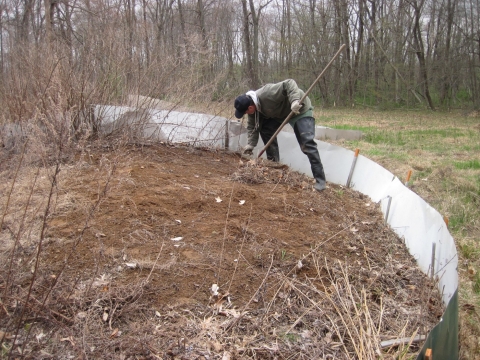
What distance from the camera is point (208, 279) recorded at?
114 inches

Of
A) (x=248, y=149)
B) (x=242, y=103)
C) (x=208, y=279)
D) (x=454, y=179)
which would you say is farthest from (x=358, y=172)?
(x=208, y=279)

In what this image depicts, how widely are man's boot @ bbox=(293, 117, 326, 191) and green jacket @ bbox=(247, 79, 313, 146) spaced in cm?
11

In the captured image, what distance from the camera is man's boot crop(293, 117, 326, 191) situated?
5184mm

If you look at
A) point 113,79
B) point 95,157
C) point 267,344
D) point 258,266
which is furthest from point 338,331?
point 113,79

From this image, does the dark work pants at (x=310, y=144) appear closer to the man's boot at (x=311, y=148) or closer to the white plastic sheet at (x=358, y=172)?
the man's boot at (x=311, y=148)

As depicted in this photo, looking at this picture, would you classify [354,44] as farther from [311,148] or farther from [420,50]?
[311,148]

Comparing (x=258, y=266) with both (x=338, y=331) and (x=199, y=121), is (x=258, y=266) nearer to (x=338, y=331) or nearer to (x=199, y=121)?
(x=338, y=331)

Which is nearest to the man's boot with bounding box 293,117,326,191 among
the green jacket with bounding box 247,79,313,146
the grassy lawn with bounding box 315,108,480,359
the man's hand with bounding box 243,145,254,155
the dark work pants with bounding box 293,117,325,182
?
the dark work pants with bounding box 293,117,325,182

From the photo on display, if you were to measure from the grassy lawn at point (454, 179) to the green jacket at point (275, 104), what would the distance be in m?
1.65

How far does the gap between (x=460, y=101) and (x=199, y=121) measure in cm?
1835

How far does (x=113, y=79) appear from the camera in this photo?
5945 mm

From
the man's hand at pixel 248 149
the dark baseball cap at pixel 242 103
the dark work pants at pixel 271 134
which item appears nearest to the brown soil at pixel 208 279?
the dark baseball cap at pixel 242 103

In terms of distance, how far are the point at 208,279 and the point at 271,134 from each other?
11.9 ft

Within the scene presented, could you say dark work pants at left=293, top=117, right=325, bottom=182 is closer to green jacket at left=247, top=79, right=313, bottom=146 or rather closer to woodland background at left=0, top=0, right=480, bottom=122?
green jacket at left=247, top=79, right=313, bottom=146
